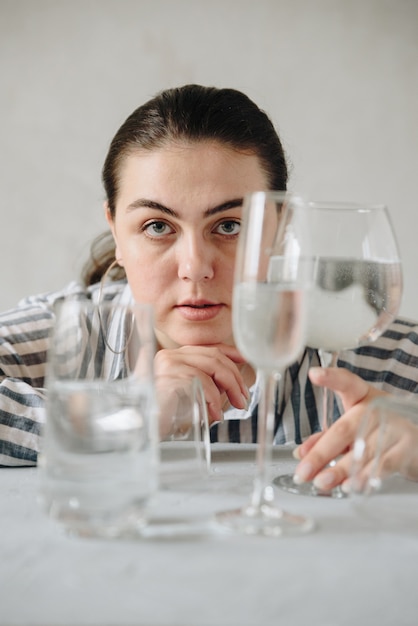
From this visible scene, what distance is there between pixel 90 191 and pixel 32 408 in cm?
168

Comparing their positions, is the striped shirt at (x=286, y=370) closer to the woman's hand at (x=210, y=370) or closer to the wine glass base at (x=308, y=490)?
the woman's hand at (x=210, y=370)

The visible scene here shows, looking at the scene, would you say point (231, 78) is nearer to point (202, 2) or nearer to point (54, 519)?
point (202, 2)

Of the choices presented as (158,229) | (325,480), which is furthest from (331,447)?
(158,229)

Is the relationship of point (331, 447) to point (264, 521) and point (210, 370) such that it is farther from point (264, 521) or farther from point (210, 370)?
point (210, 370)

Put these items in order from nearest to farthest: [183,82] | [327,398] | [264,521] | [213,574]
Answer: [213,574] < [264,521] < [327,398] < [183,82]

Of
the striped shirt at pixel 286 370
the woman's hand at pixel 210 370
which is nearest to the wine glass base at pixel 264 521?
the woman's hand at pixel 210 370

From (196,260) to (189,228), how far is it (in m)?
0.07

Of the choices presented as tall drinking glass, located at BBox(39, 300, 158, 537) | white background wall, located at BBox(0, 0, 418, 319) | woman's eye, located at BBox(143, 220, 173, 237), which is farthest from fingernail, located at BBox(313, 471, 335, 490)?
white background wall, located at BBox(0, 0, 418, 319)

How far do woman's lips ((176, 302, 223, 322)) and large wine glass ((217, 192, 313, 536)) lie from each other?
67 centimetres

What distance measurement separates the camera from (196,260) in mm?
1317

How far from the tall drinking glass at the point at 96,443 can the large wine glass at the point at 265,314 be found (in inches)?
3.4

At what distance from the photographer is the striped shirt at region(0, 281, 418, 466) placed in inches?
62.3

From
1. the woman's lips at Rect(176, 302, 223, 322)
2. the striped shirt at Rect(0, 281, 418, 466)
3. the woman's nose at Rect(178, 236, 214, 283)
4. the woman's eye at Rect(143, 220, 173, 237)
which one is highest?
the woman's eye at Rect(143, 220, 173, 237)

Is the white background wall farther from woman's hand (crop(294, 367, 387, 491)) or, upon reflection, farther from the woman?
woman's hand (crop(294, 367, 387, 491))
